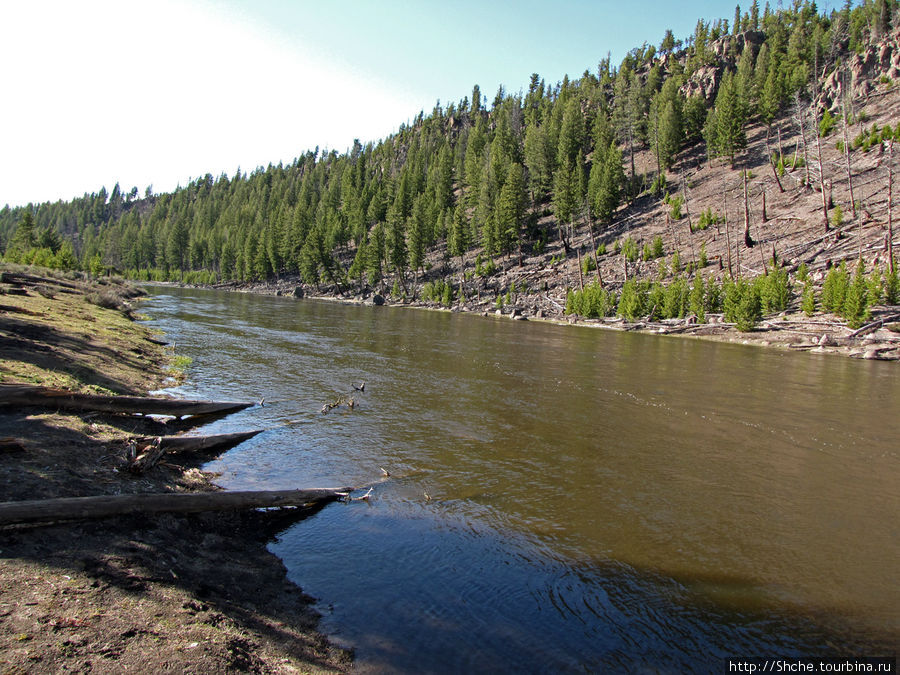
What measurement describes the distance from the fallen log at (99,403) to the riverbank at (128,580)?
1.18 feet

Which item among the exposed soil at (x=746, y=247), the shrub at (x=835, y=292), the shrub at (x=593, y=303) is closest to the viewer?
the shrub at (x=835, y=292)

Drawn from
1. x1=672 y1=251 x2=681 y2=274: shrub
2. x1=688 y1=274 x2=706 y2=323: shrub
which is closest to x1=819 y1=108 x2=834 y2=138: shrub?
x1=672 y1=251 x2=681 y2=274: shrub

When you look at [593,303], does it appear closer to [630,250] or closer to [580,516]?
[630,250]

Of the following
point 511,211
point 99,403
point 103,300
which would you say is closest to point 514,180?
point 511,211

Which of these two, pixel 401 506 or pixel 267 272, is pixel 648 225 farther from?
pixel 267 272

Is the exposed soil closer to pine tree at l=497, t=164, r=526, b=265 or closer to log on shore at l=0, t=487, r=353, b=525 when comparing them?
pine tree at l=497, t=164, r=526, b=265

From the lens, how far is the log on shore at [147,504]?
20.8 ft

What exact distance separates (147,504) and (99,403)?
5.99m

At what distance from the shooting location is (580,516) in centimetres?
1002

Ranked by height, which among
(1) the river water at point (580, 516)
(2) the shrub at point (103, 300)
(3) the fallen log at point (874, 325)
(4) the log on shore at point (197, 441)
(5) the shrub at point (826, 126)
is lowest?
(1) the river water at point (580, 516)

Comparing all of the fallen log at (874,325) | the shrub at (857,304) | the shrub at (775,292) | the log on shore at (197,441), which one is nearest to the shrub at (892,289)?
the shrub at (857,304)

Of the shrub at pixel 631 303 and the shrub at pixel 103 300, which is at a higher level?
the shrub at pixel 631 303

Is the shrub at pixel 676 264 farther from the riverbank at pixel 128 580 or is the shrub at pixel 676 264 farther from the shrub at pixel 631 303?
the riverbank at pixel 128 580

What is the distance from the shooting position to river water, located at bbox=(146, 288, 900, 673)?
655cm
